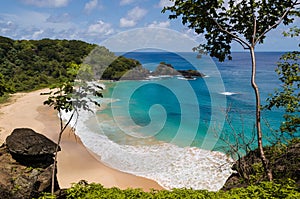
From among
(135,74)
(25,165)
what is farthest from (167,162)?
(135,74)

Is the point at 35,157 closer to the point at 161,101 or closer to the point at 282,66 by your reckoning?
the point at 282,66

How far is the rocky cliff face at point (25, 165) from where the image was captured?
6137 millimetres

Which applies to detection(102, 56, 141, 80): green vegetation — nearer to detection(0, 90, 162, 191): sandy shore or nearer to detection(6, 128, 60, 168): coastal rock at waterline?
detection(0, 90, 162, 191): sandy shore

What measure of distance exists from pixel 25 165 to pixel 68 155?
7.21 metres

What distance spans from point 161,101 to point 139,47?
2926cm

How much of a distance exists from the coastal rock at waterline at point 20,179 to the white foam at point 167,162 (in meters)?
5.88

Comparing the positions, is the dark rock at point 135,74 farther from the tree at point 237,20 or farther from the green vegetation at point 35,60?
the tree at point 237,20

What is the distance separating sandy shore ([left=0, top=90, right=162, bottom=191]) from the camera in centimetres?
1123

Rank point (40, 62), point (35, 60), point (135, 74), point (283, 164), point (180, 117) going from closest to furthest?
point (283, 164)
point (180, 117)
point (40, 62)
point (35, 60)
point (135, 74)

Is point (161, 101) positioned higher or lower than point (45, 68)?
lower

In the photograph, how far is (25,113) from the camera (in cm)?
2369

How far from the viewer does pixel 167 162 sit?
1408cm

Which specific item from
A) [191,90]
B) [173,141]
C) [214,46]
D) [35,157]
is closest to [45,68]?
[191,90]

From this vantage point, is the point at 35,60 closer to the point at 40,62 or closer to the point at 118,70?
the point at 40,62
